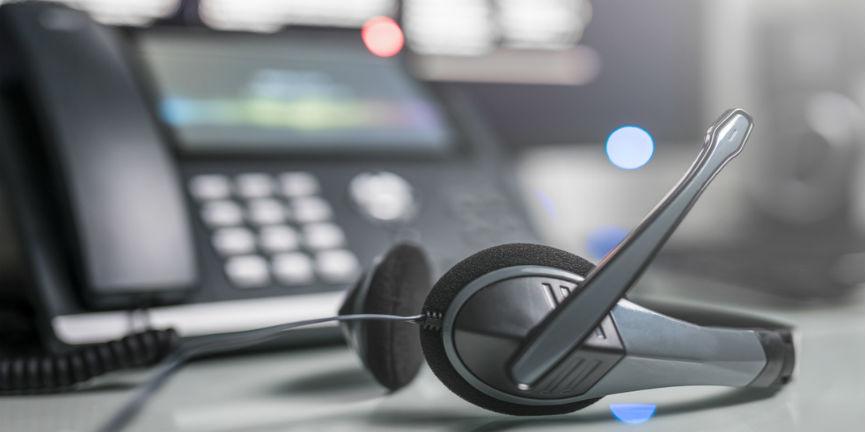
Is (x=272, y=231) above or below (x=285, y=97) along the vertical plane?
below

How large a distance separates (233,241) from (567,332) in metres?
0.25

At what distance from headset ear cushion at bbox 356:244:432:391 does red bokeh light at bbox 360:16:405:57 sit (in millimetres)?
409

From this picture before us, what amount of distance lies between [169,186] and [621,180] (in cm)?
57

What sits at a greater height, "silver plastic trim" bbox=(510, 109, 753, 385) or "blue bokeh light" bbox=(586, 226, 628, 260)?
"blue bokeh light" bbox=(586, 226, 628, 260)

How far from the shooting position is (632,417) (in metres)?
0.27

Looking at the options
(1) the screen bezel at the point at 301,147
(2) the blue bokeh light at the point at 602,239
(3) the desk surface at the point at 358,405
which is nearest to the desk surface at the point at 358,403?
(3) the desk surface at the point at 358,405

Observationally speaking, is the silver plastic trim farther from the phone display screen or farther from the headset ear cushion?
the phone display screen

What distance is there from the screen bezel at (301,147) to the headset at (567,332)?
0.20 metres

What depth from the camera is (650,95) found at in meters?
0.87

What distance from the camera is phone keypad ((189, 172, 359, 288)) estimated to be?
1.33ft

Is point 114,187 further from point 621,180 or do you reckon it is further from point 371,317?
point 621,180

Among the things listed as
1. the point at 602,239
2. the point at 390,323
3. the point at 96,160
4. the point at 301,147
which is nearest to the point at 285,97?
the point at 301,147

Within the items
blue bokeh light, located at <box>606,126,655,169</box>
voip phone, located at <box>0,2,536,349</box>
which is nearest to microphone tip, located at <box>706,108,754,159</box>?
voip phone, located at <box>0,2,536,349</box>

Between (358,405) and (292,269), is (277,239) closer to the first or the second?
A: (292,269)
